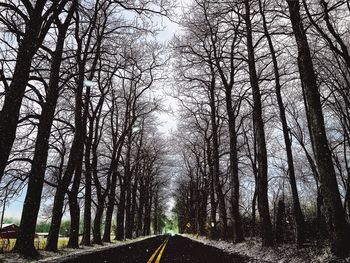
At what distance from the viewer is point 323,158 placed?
733 centimetres

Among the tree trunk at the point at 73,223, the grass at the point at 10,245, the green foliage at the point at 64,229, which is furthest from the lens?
the green foliage at the point at 64,229

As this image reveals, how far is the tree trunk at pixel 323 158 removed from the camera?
22.0 feet

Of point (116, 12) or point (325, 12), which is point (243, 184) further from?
point (325, 12)

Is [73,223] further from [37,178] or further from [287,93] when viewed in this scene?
[287,93]

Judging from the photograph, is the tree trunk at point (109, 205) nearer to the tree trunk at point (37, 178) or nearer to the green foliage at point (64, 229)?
the tree trunk at point (37, 178)

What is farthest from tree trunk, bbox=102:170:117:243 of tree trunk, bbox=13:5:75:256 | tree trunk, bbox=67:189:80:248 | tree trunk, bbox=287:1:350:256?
tree trunk, bbox=287:1:350:256

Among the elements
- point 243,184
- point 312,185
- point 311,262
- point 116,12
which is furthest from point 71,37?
point 243,184

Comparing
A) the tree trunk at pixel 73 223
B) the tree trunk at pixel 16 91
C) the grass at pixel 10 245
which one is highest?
the tree trunk at pixel 16 91

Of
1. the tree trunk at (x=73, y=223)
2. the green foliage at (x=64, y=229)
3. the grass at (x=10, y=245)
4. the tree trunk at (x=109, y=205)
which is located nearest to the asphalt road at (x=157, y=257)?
the tree trunk at (x=73, y=223)

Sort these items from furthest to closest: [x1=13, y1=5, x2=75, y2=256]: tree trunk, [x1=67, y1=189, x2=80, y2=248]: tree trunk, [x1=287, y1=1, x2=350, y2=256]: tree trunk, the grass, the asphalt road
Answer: [x1=67, y1=189, x2=80, y2=248]: tree trunk
the grass
[x1=13, y1=5, x2=75, y2=256]: tree trunk
the asphalt road
[x1=287, y1=1, x2=350, y2=256]: tree trunk

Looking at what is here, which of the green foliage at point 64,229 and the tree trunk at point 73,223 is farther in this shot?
the green foliage at point 64,229

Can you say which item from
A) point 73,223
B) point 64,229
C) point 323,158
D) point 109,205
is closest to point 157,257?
point 323,158

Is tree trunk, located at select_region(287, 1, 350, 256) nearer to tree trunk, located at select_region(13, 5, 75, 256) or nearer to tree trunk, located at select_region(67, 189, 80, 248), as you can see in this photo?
tree trunk, located at select_region(13, 5, 75, 256)

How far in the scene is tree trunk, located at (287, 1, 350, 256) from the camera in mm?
6719
